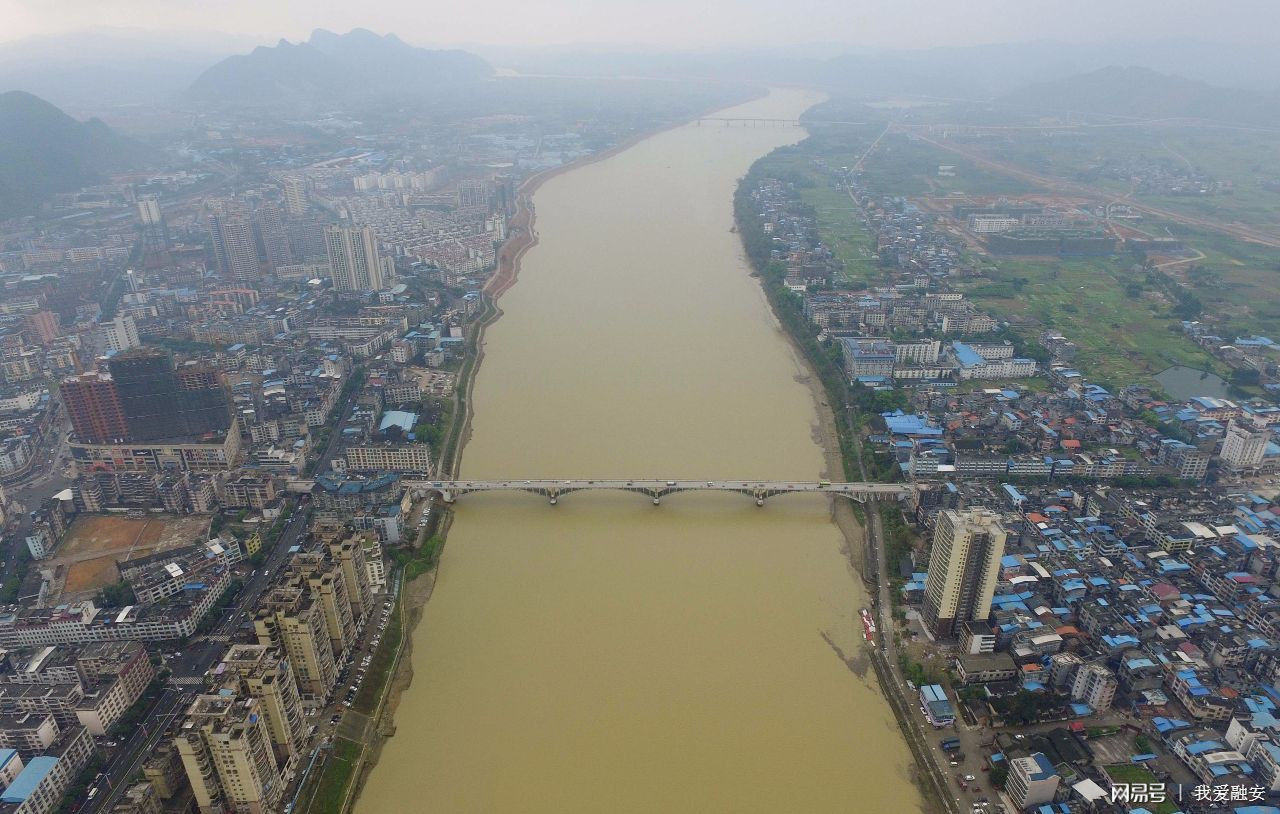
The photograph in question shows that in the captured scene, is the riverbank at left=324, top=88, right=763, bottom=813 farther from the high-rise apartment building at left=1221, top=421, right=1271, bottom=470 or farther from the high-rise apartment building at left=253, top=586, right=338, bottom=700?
the high-rise apartment building at left=1221, top=421, right=1271, bottom=470

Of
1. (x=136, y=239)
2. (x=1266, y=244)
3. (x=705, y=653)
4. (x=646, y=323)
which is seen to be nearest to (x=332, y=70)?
(x=136, y=239)

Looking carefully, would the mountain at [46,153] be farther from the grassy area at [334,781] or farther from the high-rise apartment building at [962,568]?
the high-rise apartment building at [962,568]

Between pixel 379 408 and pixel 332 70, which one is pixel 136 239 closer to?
pixel 379 408

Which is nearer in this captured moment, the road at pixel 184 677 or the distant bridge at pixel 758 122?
the road at pixel 184 677

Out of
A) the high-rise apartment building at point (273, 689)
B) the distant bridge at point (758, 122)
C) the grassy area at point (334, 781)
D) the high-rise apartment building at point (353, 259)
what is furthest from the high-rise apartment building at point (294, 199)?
the distant bridge at point (758, 122)

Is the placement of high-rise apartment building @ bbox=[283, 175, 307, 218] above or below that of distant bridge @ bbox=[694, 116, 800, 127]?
above

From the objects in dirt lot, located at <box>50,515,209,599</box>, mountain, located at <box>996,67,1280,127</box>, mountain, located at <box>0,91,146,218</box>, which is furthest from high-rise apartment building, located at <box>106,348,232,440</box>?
mountain, located at <box>996,67,1280,127</box>
